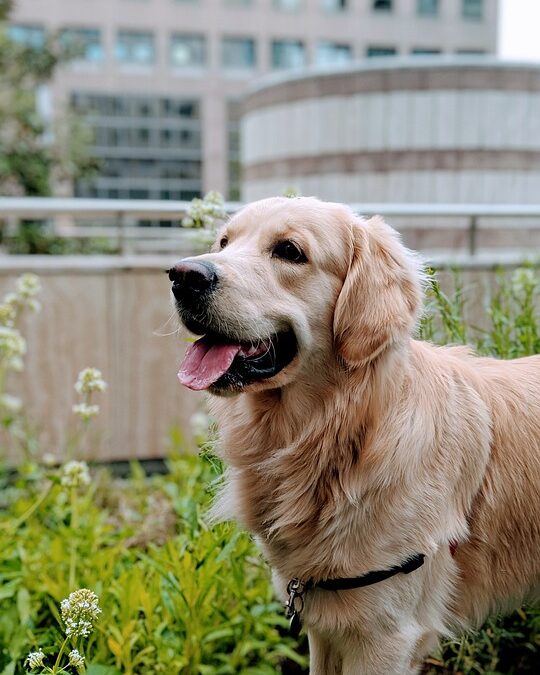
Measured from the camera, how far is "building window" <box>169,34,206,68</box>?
49.2 m

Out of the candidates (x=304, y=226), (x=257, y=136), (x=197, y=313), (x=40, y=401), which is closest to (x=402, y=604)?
(x=197, y=313)

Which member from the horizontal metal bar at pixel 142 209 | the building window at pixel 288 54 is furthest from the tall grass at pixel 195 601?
the building window at pixel 288 54

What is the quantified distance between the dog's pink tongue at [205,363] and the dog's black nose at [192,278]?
6.9 inches

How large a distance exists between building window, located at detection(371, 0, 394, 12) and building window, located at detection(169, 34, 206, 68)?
12934 millimetres

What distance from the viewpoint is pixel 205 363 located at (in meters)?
1.97

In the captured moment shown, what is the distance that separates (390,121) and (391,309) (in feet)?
33.3

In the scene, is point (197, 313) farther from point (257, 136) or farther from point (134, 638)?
point (257, 136)

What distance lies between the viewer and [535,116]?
11164 millimetres

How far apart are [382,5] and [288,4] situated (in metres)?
7.13

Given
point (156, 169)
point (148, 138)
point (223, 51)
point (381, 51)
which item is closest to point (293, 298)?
point (156, 169)

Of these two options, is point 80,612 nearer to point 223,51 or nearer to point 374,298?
point 374,298

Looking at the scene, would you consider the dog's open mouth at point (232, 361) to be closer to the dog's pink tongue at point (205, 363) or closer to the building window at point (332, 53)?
the dog's pink tongue at point (205, 363)

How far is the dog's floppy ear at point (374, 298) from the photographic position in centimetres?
194

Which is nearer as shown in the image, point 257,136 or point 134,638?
point 134,638
